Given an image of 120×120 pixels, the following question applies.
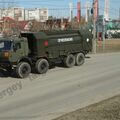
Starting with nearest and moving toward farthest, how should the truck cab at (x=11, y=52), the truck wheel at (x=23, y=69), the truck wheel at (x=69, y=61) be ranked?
1. the truck wheel at (x=23, y=69)
2. the truck cab at (x=11, y=52)
3. the truck wheel at (x=69, y=61)

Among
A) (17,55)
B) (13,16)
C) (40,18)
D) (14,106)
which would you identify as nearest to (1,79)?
(17,55)

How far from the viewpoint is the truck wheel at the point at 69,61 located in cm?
2530

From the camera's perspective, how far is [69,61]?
2556 cm

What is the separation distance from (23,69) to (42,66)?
1694 millimetres

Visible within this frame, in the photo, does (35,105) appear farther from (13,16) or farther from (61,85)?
(13,16)

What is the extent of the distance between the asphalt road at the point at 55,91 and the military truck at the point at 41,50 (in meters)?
0.66

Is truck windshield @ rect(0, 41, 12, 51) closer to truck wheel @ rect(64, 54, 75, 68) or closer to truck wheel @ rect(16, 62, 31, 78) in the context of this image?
truck wheel @ rect(16, 62, 31, 78)

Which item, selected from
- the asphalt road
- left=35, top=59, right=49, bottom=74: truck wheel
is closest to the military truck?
left=35, top=59, right=49, bottom=74: truck wheel

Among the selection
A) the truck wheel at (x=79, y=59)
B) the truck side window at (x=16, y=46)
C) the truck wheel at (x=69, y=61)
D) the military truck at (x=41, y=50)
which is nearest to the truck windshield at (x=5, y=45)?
the military truck at (x=41, y=50)

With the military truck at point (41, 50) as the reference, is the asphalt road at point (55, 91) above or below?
below

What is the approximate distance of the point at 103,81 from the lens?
65.0 ft

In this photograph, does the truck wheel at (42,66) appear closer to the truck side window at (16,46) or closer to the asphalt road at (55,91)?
the asphalt road at (55,91)

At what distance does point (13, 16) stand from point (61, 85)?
2699 inches

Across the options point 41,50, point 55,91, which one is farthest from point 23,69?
point 55,91
